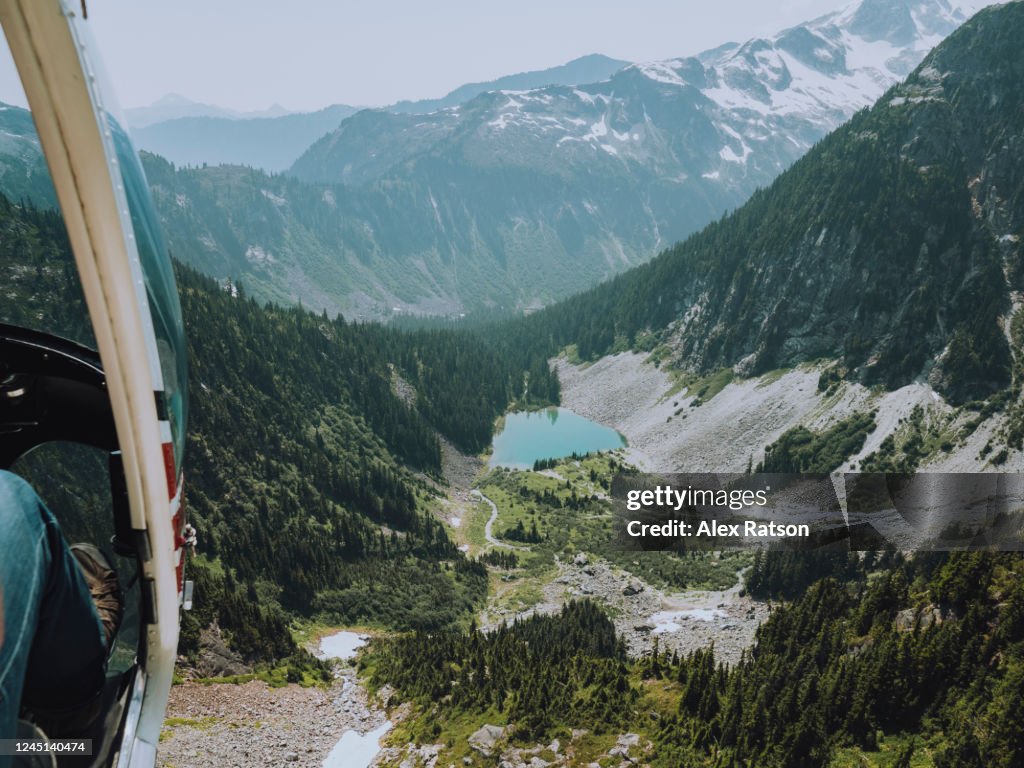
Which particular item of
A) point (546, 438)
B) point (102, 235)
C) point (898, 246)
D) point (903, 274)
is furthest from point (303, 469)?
point (898, 246)

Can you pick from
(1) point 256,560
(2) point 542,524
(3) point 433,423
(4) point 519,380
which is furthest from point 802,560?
(4) point 519,380

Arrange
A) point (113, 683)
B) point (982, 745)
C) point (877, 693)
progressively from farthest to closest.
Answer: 1. point (877, 693)
2. point (982, 745)
3. point (113, 683)

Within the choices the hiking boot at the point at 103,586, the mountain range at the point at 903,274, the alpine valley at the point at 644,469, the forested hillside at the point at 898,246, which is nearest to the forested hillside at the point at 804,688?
the alpine valley at the point at 644,469

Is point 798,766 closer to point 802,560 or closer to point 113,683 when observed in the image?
point 113,683

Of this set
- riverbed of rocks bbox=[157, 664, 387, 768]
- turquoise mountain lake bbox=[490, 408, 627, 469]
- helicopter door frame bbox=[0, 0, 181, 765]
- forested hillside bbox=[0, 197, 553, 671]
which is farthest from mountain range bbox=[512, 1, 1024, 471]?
helicopter door frame bbox=[0, 0, 181, 765]

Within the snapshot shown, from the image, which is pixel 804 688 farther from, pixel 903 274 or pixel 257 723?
pixel 903 274

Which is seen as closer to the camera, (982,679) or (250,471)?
(982,679)

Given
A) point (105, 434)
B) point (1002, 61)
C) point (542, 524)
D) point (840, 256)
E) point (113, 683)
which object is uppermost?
point (1002, 61)

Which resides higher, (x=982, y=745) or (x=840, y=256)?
(x=840, y=256)

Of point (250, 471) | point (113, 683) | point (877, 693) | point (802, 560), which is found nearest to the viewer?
point (113, 683)
